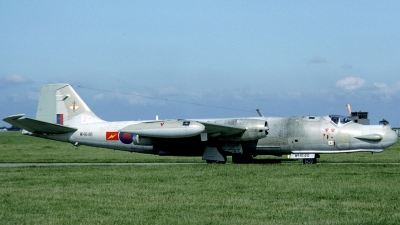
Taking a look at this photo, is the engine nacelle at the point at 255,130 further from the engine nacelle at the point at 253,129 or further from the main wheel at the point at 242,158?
the main wheel at the point at 242,158

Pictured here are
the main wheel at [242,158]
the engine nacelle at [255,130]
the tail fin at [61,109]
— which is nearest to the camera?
the engine nacelle at [255,130]

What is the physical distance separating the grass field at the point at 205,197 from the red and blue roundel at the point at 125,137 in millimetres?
7209

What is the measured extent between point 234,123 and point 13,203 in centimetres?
1520

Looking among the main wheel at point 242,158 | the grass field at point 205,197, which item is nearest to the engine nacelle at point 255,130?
the main wheel at point 242,158

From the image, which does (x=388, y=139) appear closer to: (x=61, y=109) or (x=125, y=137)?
(x=125, y=137)

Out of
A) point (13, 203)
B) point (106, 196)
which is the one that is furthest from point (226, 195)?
point (13, 203)

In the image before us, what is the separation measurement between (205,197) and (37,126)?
17819mm

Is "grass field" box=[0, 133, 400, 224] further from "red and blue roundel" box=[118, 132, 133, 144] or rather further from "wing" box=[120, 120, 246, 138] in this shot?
"red and blue roundel" box=[118, 132, 133, 144]

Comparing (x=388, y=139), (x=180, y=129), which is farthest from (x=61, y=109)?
(x=388, y=139)

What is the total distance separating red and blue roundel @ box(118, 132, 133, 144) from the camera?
28641 millimetres

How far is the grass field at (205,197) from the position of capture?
10789mm

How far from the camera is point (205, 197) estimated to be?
45.5 feet

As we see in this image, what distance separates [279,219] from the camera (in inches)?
415

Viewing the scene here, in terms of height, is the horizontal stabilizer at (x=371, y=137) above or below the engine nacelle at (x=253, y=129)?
below
